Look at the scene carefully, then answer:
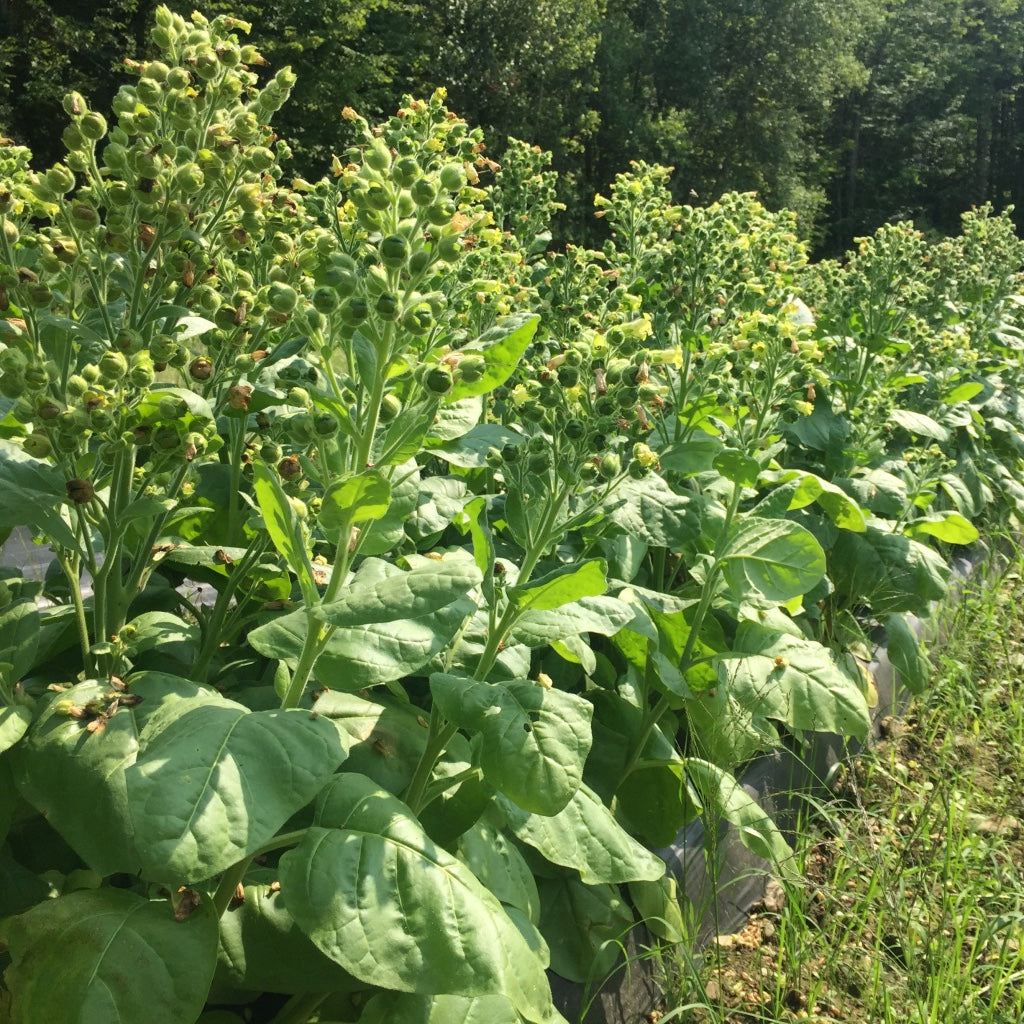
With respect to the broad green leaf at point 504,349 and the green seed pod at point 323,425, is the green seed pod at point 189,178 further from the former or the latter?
the broad green leaf at point 504,349

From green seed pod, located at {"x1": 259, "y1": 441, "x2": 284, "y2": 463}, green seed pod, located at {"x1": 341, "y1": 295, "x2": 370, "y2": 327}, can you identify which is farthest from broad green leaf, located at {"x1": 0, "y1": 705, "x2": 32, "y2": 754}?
green seed pod, located at {"x1": 341, "y1": 295, "x2": 370, "y2": 327}

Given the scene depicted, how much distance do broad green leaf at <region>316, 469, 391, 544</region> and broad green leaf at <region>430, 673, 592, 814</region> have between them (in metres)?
0.38

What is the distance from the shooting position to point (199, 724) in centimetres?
136

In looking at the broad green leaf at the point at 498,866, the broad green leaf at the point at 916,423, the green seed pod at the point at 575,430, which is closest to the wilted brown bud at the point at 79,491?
the green seed pod at the point at 575,430

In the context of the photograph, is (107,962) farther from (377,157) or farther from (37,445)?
(377,157)

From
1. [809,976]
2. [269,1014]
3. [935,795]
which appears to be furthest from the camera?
[935,795]

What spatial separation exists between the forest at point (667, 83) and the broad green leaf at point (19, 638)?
510 inches

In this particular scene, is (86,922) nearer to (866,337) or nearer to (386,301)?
(386,301)

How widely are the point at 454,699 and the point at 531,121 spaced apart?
23.8 metres

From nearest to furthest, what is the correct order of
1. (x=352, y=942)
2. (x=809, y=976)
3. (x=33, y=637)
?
(x=352, y=942) < (x=33, y=637) < (x=809, y=976)

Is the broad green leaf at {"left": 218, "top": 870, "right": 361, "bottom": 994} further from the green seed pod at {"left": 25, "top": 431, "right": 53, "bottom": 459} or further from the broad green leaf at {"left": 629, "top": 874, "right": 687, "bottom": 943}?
the broad green leaf at {"left": 629, "top": 874, "right": 687, "bottom": 943}

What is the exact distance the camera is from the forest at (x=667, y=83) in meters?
20.2

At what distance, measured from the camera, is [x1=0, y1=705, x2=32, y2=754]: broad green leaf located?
1404 mm

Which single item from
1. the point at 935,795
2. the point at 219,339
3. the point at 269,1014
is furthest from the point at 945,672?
the point at 219,339
